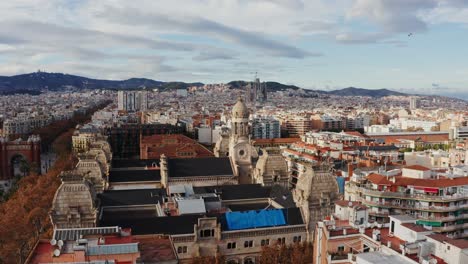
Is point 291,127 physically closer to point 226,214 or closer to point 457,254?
point 226,214

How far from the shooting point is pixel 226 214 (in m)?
43.2

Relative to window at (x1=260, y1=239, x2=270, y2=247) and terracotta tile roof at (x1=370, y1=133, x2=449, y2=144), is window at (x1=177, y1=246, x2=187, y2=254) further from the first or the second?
terracotta tile roof at (x1=370, y1=133, x2=449, y2=144)

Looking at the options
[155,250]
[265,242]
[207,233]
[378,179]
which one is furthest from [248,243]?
[378,179]

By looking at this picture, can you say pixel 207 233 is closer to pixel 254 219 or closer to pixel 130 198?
pixel 254 219

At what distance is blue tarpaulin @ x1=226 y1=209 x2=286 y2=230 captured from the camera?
42875 mm

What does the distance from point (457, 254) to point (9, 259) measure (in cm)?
3932

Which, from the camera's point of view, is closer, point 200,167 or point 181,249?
point 181,249

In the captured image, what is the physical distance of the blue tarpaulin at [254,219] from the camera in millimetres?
42875

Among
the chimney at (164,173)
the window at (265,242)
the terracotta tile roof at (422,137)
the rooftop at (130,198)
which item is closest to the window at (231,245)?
the window at (265,242)

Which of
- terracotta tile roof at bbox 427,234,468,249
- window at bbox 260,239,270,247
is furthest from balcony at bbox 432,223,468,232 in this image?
terracotta tile roof at bbox 427,234,468,249

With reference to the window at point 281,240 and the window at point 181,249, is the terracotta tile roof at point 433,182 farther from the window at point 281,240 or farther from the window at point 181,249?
the window at point 181,249

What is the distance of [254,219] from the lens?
43625mm

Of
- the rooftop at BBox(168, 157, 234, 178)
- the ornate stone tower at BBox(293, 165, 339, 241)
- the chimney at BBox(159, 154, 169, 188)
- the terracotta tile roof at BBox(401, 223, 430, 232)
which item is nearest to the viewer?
the terracotta tile roof at BBox(401, 223, 430, 232)

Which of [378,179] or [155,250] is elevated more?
[378,179]
